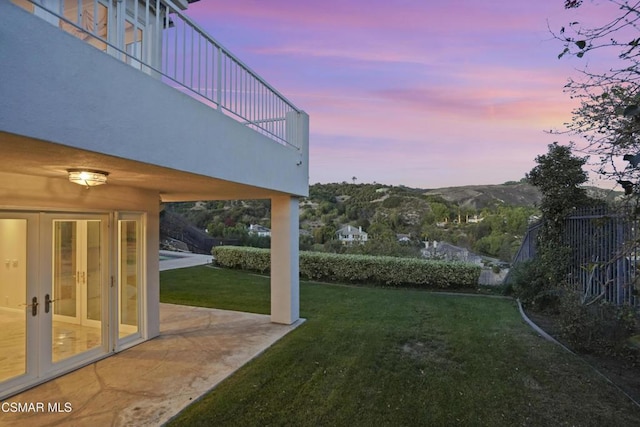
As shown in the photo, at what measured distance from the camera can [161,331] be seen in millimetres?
7496

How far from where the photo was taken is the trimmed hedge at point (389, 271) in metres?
12.4

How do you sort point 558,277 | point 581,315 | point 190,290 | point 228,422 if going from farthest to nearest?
point 190,290
point 558,277
point 581,315
point 228,422

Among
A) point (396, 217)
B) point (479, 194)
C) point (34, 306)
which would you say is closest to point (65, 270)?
point (34, 306)

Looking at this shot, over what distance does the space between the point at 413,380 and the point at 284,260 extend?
12.9 feet

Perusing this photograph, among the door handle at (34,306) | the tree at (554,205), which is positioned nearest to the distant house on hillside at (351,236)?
the tree at (554,205)

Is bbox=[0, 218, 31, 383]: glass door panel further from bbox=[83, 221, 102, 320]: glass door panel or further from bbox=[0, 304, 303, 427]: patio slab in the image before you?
bbox=[83, 221, 102, 320]: glass door panel

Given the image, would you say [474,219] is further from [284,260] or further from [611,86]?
[611,86]

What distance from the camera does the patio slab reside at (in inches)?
167

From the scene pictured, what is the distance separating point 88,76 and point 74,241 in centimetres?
394

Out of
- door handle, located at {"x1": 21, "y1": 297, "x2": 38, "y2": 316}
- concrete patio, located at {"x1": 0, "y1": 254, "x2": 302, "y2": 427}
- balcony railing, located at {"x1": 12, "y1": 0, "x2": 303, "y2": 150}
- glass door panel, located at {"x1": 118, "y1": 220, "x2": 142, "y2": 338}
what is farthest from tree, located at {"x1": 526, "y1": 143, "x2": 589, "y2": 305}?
door handle, located at {"x1": 21, "y1": 297, "x2": 38, "y2": 316}

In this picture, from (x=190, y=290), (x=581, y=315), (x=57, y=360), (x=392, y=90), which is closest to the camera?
(x=57, y=360)

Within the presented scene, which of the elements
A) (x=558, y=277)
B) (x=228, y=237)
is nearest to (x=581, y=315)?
(x=558, y=277)

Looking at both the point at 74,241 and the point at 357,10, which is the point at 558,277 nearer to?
the point at 357,10

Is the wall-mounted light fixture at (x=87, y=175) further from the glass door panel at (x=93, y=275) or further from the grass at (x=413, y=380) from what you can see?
the grass at (x=413, y=380)
